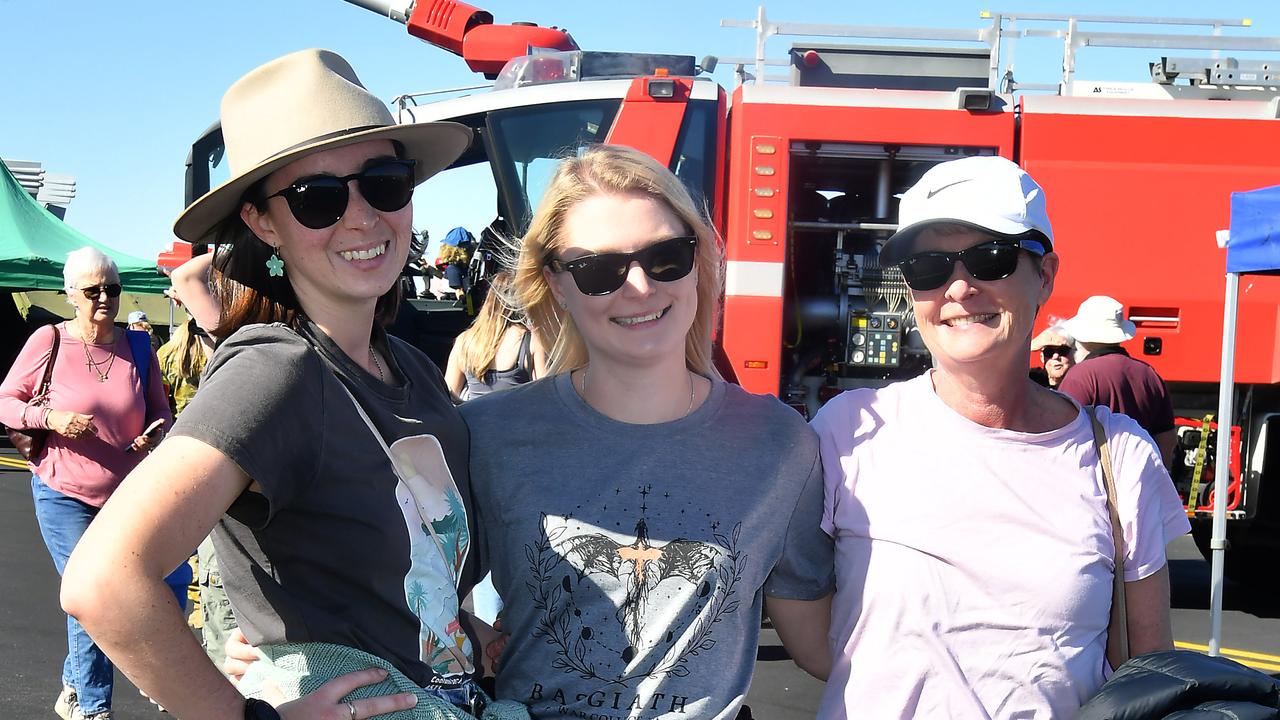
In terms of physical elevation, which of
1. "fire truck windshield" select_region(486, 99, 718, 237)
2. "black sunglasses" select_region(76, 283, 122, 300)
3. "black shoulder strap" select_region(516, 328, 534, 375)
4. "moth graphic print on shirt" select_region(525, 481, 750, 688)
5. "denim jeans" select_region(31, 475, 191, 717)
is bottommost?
"denim jeans" select_region(31, 475, 191, 717)

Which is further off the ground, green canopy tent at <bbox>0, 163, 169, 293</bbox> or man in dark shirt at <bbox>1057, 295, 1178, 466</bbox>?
green canopy tent at <bbox>0, 163, 169, 293</bbox>

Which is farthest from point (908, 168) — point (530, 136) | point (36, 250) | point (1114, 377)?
point (36, 250)

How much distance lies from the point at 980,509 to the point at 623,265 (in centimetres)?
76

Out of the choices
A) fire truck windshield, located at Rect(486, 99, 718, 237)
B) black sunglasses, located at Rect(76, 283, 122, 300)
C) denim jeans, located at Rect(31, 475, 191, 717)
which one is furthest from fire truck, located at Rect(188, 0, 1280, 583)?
denim jeans, located at Rect(31, 475, 191, 717)

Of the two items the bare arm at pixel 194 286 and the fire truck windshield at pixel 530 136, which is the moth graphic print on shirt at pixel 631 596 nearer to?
the bare arm at pixel 194 286

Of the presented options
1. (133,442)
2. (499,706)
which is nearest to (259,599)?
(499,706)

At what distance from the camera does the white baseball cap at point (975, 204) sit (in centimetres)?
183

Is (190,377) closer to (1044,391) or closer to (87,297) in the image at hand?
(87,297)

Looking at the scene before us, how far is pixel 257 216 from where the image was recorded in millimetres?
1665

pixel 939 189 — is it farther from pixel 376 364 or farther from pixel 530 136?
pixel 530 136

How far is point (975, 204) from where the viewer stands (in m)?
1.84

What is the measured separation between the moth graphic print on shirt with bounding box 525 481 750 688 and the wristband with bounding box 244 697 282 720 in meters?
0.46

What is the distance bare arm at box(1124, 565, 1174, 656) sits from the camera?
180cm

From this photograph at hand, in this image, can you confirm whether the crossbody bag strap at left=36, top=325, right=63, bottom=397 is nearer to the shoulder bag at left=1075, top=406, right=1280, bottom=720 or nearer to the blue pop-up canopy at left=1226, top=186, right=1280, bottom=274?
the shoulder bag at left=1075, top=406, right=1280, bottom=720
